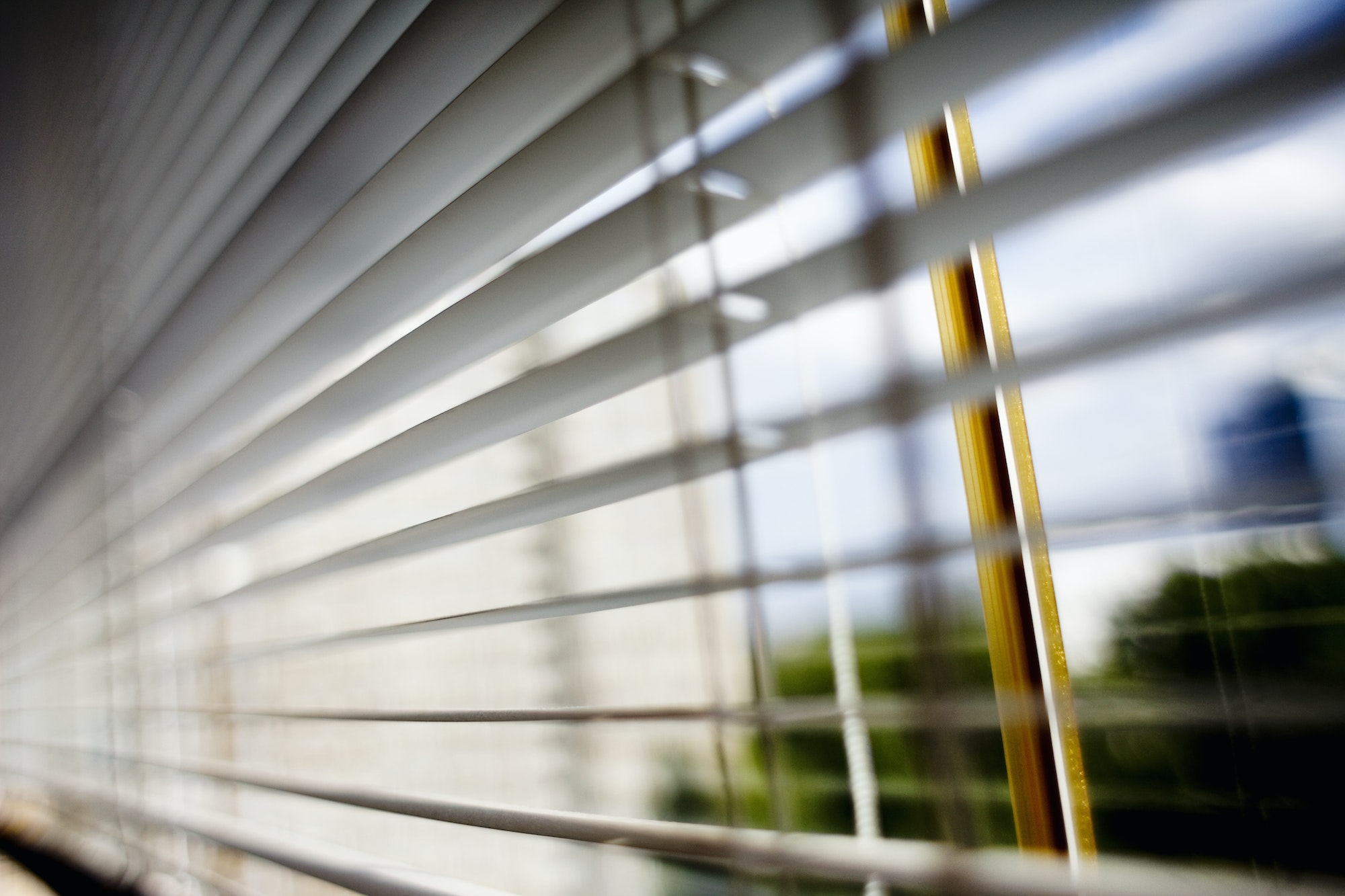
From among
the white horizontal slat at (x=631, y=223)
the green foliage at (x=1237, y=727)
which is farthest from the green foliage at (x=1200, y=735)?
the white horizontal slat at (x=631, y=223)

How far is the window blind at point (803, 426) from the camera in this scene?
34 centimetres

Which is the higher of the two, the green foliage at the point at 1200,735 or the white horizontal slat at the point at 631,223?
the white horizontal slat at the point at 631,223

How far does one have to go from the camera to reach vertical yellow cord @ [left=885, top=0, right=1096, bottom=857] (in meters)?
0.45

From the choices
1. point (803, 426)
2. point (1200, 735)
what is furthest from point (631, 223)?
point (1200, 735)

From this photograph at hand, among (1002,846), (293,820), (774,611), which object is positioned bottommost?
(293,820)

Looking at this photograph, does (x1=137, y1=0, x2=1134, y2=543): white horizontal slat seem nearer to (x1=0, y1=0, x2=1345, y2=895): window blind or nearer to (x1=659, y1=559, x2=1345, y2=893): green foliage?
(x1=0, y1=0, x2=1345, y2=895): window blind

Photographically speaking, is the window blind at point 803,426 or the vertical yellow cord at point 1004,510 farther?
the vertical yellow cord at point 1004,510

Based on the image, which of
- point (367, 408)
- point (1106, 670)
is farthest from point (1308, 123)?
A: point (367, 408)

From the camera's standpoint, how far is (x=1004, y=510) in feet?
1.55

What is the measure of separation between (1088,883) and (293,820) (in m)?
1.34

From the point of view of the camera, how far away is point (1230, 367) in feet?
1.15

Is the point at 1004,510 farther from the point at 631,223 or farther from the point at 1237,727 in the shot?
the point at 631,223

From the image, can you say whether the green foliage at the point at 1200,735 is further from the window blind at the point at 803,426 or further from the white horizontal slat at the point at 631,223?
the white horizontal slat at the point at 631,223

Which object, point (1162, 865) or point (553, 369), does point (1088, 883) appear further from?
point (553, 369)
